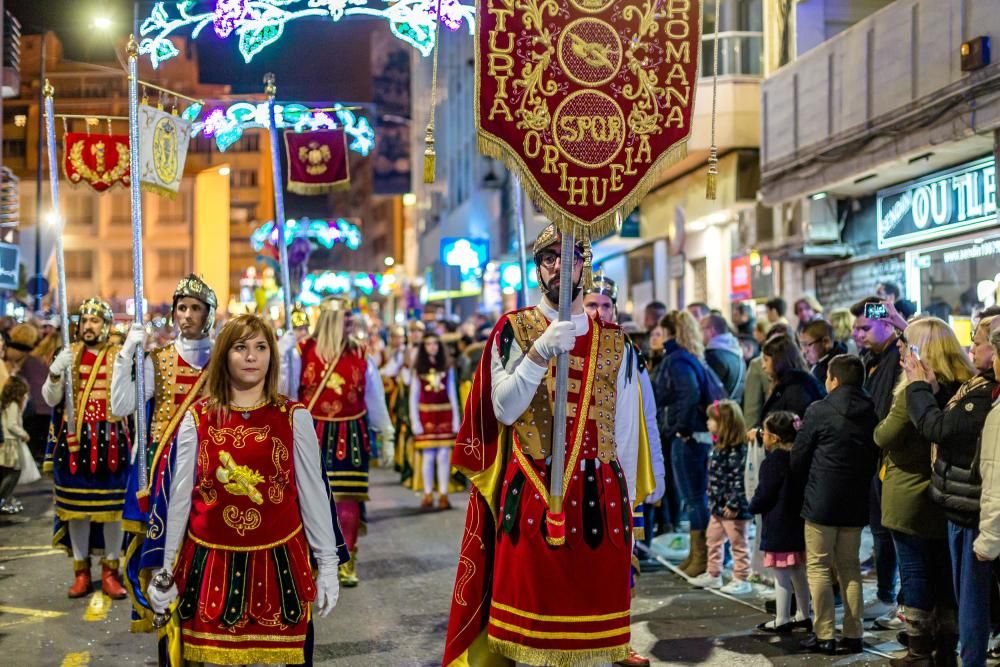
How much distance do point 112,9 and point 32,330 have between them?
4.20 m

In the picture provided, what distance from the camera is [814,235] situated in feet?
62.1

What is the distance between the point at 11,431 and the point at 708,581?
7.60 meters

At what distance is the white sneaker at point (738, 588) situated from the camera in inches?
378

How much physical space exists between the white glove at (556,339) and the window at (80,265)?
7624cm

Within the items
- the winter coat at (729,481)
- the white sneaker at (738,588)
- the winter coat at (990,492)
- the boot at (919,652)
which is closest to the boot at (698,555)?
the white sneaker at (738,588)

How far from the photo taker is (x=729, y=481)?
9477mm

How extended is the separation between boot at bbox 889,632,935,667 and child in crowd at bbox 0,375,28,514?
963 cm

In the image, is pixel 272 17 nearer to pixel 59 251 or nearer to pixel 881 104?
pixel 59 251

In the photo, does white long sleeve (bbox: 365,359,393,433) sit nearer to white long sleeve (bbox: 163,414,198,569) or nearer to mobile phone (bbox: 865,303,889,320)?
mobile phone (bbox: 865,303,889,320)

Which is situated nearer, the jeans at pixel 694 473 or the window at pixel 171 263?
the jeans at pixel 694 473

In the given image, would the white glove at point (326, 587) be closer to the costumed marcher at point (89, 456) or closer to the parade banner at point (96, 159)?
the costumed marcher at point (89, 456)

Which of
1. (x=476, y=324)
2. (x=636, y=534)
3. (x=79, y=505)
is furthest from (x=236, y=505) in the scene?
(x=476, y=324)

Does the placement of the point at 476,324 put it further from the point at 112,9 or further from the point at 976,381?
the point at 976,381

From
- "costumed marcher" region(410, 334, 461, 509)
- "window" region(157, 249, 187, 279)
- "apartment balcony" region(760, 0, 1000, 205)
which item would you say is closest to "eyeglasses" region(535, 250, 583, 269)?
"apartment balcony" region(760, 0, 1000, 205)
